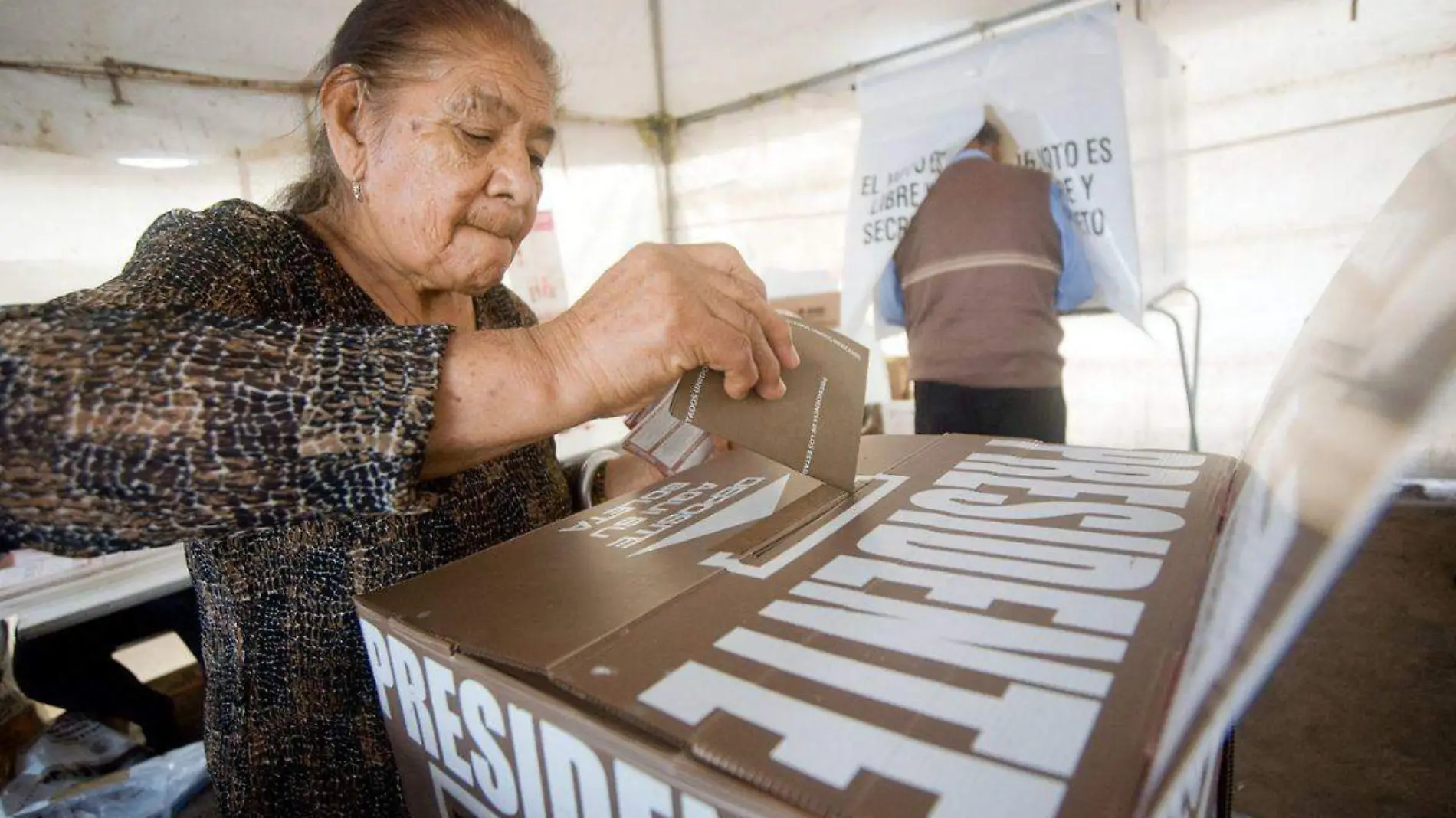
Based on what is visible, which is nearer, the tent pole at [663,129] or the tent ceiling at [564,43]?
the tent ceiling at [564,43]

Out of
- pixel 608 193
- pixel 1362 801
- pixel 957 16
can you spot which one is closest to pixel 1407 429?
pixel 1362 801

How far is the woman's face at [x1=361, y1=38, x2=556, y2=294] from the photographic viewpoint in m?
0.68

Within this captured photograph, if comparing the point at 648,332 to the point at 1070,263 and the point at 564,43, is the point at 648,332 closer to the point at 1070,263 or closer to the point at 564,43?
the point at 1070,263

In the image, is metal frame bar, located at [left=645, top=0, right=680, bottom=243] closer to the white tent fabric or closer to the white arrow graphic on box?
the white tent fabric

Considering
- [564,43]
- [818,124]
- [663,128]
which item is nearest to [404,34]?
[564,43]

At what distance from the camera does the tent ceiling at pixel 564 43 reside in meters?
1.72

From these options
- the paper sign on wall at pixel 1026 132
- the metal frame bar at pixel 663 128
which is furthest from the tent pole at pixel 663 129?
the paper sign on wall at pixel 1026 132

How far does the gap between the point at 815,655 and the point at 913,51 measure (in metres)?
2.90

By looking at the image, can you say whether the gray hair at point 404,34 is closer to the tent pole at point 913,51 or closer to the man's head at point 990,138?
the man's head at point 990,138

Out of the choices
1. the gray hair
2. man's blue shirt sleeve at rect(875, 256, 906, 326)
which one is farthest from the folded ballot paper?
man's blue shirt sleeve at rect(875, 256, 906, 326)

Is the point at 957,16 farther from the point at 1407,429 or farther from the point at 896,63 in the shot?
the point at 1407,429

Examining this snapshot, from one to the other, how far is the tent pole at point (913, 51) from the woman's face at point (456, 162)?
1.81 meters

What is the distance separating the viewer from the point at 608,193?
3.48 meters

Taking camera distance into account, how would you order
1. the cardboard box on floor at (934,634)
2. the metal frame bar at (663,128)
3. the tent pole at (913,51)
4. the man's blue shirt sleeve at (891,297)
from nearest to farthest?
the cardboard box on floor at (934,634)
the man's blue shirt sleeve at (891,297)
the tent pole at (913,51)
the metal frame bar at (663,128)
